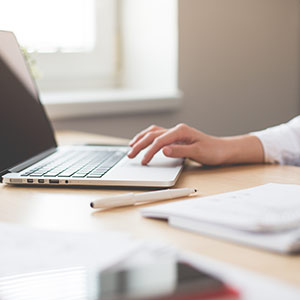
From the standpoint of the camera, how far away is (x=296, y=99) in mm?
2373

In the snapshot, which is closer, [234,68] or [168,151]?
[168,151]

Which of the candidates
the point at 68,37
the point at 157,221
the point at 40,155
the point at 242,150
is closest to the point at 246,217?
the point at 157,221

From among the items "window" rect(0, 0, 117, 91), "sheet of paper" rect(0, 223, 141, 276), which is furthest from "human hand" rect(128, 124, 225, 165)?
"window" rect(0, 0, 117, 91)

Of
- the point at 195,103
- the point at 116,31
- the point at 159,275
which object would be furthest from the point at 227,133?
the point at 159,275

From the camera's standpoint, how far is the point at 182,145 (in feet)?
3.25

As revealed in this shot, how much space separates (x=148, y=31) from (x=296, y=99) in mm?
752

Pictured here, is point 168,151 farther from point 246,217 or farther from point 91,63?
point 91,63

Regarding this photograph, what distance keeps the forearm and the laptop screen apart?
38cm

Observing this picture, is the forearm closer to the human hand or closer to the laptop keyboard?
the human hand

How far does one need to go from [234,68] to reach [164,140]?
4.19ft

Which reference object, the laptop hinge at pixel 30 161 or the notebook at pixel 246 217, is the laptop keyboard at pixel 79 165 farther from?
the notebook at pixel 246 217

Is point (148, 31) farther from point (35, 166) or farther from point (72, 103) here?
point (35, 166)

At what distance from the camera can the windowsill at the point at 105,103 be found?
68.2 inches

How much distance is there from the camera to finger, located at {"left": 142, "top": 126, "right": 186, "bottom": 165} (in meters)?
0.95
